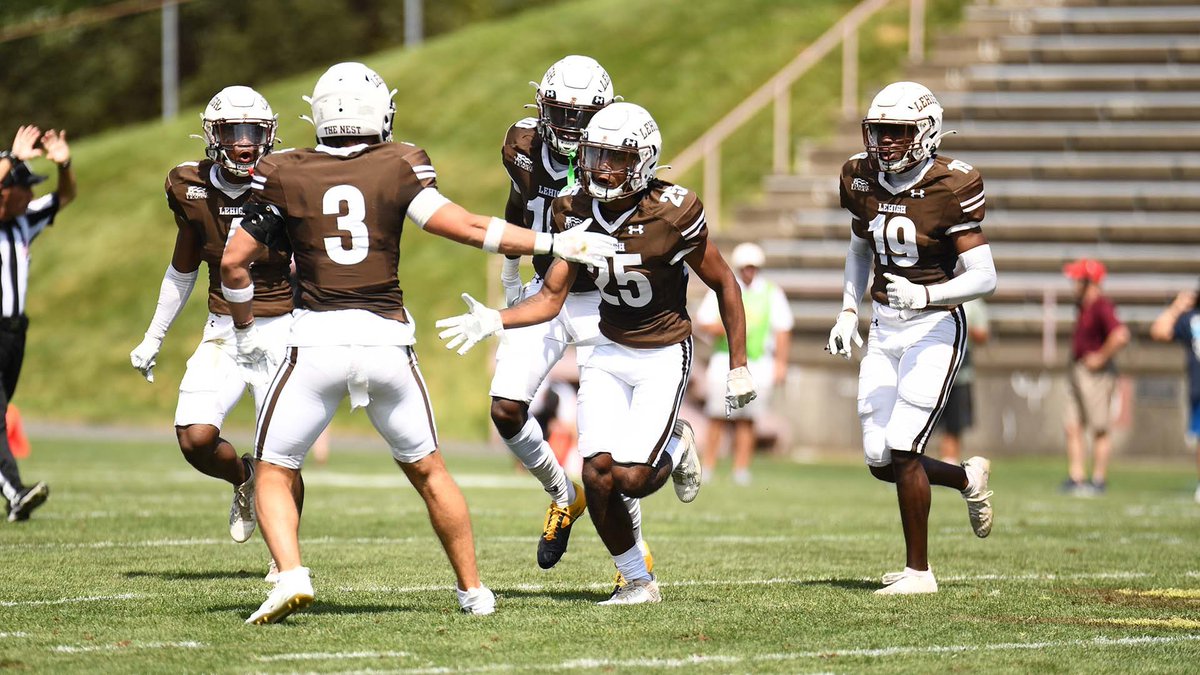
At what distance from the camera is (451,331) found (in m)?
6.05

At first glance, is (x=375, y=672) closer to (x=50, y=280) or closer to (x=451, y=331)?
(x=451, y=331)

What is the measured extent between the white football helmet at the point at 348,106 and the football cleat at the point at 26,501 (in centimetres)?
420

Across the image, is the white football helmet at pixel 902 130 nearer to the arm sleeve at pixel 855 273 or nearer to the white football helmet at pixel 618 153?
the arm sleeve at pixel 855 273

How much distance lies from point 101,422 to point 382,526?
569 inches

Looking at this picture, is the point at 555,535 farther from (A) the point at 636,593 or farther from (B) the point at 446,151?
(B) the point at 446,151

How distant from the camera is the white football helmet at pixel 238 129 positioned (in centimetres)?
738

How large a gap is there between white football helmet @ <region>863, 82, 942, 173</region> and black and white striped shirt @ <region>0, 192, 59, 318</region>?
507cm

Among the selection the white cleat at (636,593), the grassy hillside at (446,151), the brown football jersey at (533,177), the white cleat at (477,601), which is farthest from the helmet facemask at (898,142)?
the grassy hillside at (446,151)

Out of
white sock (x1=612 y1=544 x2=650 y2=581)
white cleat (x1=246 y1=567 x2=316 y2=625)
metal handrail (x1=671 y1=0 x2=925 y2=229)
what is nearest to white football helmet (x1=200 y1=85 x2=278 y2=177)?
white cleat (x1=246 y1=567 x2=316 y2=625)

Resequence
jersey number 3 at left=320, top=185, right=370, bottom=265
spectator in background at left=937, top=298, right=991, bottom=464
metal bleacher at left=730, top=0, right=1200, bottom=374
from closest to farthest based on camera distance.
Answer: jersey number 3 at left=320, top=185, right=370, bottom=265
spectator in background at left=937, top=298, right=991, bottom=464
metal bleacher at left=730, top=0, right=1200, bottom=374

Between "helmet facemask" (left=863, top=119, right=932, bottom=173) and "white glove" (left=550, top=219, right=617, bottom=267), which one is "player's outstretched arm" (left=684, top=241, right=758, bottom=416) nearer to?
"white glove" (left=550, top=219, right=617, bottom=267)

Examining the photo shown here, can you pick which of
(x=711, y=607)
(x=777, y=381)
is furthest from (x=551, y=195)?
(x=777, y=381)

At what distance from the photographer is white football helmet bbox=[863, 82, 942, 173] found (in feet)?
23.4

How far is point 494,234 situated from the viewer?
6.02 meters
